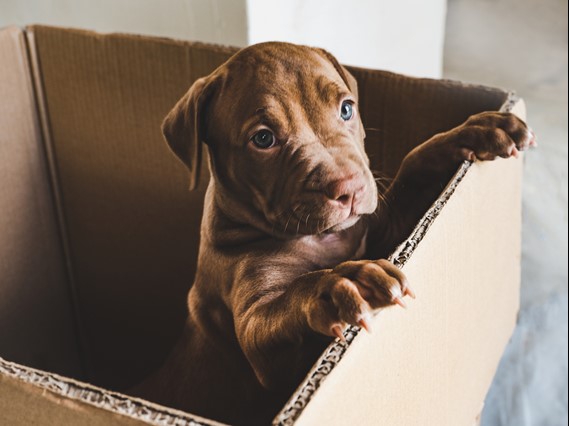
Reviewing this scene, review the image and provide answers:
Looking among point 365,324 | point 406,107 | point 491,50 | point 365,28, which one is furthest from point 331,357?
point 491,50

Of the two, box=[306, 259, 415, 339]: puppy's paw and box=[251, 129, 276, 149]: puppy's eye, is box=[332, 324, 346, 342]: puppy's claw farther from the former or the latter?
box=[251, 129, 276, 149]: puppy's eye

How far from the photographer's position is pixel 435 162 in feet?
4.69

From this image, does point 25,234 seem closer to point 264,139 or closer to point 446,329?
point 264,139

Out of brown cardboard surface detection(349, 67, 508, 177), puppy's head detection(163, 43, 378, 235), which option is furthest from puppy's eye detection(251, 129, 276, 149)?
brown cardboard surface detection(349, 67, 508, 177)

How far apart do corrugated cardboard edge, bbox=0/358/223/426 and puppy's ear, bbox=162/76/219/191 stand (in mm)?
619

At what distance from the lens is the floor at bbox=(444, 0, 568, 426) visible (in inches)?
83.8

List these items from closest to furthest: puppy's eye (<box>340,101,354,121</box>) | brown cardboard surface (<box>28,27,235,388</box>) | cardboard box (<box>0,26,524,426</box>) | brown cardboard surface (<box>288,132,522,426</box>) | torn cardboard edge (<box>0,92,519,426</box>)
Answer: torn cardboard edge (<box>0,92,519,426</box>) < brown cardboard surface (<box>288,132,522,426</box>) < cardboard box (<box>0,26,524,426</box>) < puppy's eye (<box>340,101,354,121</box>) < brown cardboard surface (<box>28,27,235,388</box>)

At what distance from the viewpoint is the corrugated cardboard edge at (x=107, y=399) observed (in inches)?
29.4

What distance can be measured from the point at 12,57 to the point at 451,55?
6.40 ft

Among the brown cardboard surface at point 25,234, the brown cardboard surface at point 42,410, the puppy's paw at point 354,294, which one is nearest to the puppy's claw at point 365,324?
the puppy's paw at point 354,294

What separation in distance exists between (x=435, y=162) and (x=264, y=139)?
355 millimetres

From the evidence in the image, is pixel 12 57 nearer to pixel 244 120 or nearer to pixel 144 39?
pixel 144 39

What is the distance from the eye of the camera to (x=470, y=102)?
64.1 inches

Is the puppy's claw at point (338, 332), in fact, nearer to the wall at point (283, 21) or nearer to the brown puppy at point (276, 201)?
the brown puppy at point (276, 201)
